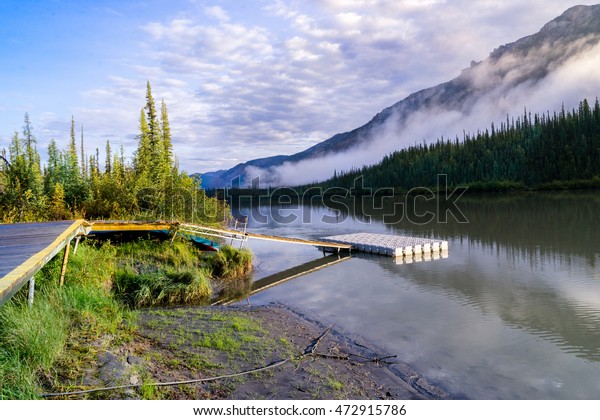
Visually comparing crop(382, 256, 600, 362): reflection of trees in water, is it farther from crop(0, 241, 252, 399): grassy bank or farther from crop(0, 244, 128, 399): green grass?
crop(0, 244, 128, 399): green grass

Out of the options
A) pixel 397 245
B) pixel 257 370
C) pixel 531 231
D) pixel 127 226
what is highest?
pixel 127 226

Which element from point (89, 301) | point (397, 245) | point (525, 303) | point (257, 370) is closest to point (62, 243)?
point (89, 301)

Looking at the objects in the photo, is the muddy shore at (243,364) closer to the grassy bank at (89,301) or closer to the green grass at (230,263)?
the grassy bank at (89,301)

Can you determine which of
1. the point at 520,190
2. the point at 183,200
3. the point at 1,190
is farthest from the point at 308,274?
the point at 520,190

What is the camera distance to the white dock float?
1084 inches

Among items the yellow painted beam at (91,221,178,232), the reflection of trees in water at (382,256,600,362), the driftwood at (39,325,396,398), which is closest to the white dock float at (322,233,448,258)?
the reflection of trees in water at (382,256,600,362)

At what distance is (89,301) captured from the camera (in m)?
11.0

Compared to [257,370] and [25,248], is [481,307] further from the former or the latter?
[25,248]

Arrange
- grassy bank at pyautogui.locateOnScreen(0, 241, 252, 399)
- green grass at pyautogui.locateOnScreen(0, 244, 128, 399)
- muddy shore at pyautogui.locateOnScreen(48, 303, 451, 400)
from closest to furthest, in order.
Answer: green grass at pyautogui.locateOnScreen(0, 244, 128, 399)
grassy bank at pyautogui.locateOnScreen(0, 241, 252, 399)
muddy shore at pyautogui.locateOnScreen(48, 303, 451, 400)

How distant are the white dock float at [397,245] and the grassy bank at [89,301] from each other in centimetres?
954

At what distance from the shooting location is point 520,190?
9806 cm

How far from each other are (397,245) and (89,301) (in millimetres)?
20943

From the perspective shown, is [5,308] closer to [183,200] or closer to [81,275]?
[81,275]

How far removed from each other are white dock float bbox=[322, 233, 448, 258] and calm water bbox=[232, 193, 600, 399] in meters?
0.80
